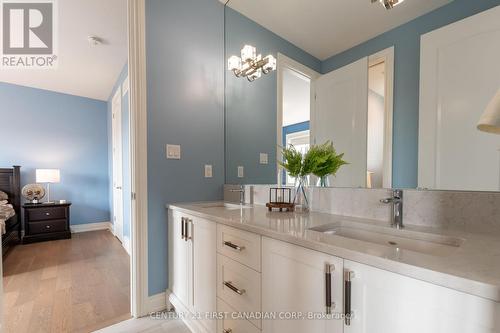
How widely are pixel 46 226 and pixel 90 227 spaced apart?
0.75 m

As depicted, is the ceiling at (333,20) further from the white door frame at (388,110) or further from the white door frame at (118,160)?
the white door frame at (118,160)

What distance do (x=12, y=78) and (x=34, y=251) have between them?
2629 millimetres

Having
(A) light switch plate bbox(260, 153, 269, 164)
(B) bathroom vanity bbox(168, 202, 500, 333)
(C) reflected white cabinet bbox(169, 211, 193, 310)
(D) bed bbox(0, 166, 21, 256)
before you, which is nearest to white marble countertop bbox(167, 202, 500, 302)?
(B) bathroom vanity bbox(168, 202, 500, 333)

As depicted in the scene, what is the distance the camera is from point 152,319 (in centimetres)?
161

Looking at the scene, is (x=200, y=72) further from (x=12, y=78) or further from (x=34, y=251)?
(x=12, y=78)

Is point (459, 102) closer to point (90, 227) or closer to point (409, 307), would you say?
point (409, 307)

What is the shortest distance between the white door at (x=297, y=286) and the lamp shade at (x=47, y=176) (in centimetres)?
422

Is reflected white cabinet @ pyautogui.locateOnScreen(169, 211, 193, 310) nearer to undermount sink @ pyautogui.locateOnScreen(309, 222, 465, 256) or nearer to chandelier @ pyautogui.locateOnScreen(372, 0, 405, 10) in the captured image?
undermount sink @ pyautogui.locateOnScreen(309, 222, 465, 256)

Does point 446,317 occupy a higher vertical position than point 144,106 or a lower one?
lower

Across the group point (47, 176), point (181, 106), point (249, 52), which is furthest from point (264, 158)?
point (47, 176)

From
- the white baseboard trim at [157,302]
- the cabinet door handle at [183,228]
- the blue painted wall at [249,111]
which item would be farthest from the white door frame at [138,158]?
the blue painted wall at [249,111]

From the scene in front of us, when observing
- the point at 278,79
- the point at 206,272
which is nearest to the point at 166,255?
the point at 206,272

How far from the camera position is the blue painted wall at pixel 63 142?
3.68m

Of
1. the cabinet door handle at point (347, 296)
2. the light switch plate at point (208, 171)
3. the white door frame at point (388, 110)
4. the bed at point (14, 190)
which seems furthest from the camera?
the bed at point (14, 190)
